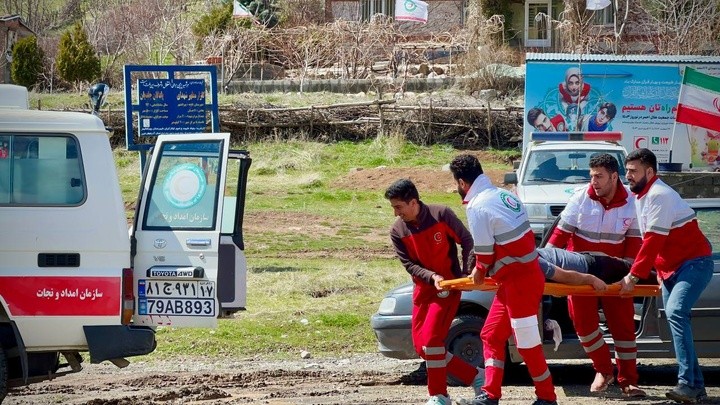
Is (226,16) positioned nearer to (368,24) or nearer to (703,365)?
(368,24)

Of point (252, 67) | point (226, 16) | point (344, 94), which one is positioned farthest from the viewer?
point (226, 16)

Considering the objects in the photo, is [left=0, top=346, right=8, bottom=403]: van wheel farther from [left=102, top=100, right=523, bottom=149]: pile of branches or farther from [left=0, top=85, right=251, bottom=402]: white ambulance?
[left=102, top=100, right=523, bottom=149]: pile of branches

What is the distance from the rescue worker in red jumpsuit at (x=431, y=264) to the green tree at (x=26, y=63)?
3392cm

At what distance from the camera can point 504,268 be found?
760cm

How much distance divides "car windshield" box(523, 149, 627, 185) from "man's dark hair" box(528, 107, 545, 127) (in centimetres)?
573

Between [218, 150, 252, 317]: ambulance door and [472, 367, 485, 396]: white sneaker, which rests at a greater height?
[218, 150, 252, 317]: ambulance door

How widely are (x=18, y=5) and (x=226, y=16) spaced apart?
18.8 m

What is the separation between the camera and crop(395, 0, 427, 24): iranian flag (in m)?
39.2

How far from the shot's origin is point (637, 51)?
37906 millimetres

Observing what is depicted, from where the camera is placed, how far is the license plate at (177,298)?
808cm

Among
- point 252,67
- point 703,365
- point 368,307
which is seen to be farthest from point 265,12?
point 703,365

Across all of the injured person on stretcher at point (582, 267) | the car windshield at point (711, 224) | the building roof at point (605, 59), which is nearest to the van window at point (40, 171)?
the injured person on stretcher at point (582, 267)

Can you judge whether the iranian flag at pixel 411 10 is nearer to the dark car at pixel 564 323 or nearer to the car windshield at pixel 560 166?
the car windshield at pixel 560 166

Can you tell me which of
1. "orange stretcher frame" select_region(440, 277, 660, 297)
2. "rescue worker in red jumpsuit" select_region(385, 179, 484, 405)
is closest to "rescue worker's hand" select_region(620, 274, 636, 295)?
"orange stretcher frame" select_region(440, 277, 660, 297)
